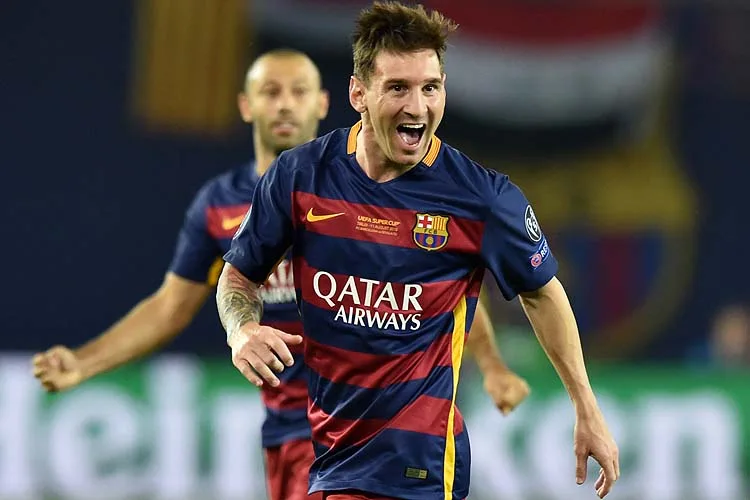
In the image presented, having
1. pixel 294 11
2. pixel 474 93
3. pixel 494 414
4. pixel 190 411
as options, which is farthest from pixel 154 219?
pixel 494 414

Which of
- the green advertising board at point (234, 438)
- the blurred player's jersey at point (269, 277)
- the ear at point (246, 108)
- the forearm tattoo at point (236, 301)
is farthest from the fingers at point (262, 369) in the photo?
the green advertising board at point (234, 438)

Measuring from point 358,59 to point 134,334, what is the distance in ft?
6.22

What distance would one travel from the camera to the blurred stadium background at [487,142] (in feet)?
42.8

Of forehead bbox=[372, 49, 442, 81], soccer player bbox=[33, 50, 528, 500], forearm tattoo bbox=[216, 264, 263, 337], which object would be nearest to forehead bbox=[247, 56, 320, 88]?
soccer player bbox=[33, 50, 528, 500]

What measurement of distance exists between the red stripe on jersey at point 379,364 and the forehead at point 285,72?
160 centimetres

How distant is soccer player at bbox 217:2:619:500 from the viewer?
4168mm

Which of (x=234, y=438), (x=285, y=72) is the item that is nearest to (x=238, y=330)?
(x=285, y=72)

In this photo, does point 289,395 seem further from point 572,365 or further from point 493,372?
point 572,365

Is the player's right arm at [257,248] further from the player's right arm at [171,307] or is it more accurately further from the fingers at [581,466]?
the player's right arm at [171,307]

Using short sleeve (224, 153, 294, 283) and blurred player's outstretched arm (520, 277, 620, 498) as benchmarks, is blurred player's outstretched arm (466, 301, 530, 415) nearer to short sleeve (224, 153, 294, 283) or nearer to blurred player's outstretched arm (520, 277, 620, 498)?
blurred player's outstretched arm (520, 277, 620, 498)

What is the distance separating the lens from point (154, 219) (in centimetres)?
1316

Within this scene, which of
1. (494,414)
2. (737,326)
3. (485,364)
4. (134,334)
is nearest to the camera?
(485,364)

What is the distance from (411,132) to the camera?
13.6 feet

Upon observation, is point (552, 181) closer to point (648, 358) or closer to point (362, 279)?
point (648, 358)
